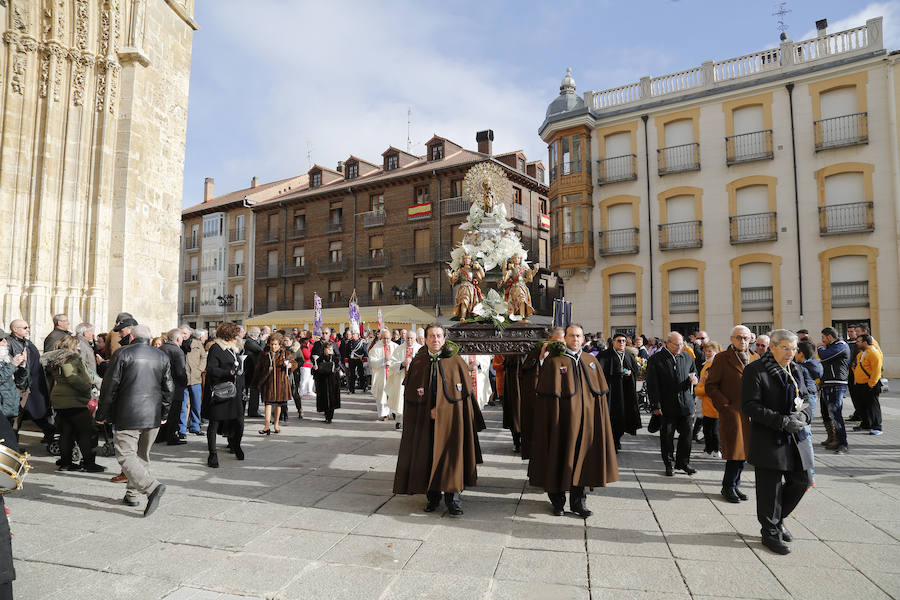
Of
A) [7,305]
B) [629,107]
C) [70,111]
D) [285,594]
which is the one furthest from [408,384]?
[629,107]

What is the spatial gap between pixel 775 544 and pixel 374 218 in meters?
33.4

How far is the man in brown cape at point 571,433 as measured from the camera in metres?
5.00

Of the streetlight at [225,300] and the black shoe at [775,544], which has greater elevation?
the streetlight at [225,300]

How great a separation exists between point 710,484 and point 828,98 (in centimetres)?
2105

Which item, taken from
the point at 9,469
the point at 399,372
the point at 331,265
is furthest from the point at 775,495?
the point at 331,265

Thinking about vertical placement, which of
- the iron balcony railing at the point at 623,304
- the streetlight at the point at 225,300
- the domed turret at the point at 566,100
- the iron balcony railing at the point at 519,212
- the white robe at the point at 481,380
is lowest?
the white robe at the point at 481,380

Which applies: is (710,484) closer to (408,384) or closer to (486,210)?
(408,384)

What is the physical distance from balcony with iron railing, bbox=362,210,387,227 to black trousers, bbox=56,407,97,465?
97.3 feet

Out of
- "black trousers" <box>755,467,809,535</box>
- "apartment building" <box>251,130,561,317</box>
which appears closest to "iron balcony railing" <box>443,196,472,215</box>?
"apartment building" <box>251,130,561,317</box>

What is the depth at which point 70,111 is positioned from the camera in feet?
31.2

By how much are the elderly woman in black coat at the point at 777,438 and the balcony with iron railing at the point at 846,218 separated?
785 inches

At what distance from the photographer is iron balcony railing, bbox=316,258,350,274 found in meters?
36.4

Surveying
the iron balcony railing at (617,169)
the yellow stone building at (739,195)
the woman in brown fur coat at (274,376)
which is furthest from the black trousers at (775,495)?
the iron balcony railing at (617,169)

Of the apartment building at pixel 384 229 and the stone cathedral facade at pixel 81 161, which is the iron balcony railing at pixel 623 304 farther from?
the stone cathedral facade at pixel 81 161
